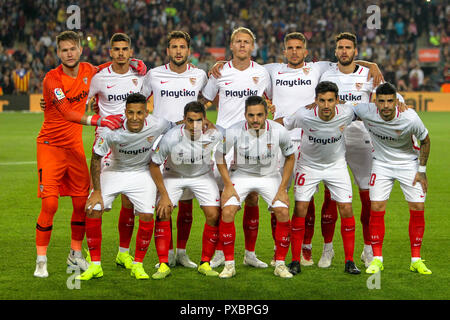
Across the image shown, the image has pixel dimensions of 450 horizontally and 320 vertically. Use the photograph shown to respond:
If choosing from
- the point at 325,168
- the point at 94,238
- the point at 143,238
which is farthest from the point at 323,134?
the point at 94,238

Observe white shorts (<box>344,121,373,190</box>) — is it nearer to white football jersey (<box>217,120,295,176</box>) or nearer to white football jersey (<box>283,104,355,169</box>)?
white football jersey (<box>283,104,355,169</box>)

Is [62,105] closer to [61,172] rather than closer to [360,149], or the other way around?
[61,172]

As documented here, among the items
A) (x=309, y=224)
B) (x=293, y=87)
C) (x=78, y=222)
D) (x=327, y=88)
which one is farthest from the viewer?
(x=293, y=87)

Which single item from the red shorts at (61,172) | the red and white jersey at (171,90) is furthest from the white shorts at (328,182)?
the red shorts at (61,172)

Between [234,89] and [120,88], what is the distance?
3.83 ft

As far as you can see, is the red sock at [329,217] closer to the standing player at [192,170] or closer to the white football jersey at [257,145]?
the white football jersey at [257,145]

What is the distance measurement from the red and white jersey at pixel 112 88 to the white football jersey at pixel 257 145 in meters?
1.19

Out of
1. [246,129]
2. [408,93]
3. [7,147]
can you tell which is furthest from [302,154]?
[408,93]

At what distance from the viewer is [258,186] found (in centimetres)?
684

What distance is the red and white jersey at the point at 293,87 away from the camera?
758cm

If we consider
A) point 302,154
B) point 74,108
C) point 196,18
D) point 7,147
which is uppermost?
point 196,18

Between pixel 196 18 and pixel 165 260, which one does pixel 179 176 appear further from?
pixel 196 18

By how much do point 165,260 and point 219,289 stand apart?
744 millimetres

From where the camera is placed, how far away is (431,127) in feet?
69.2
